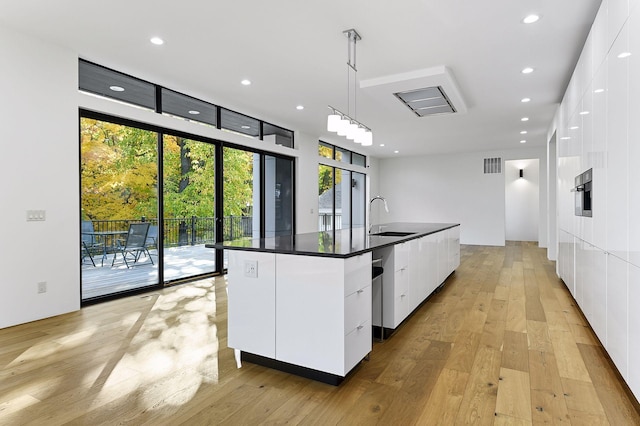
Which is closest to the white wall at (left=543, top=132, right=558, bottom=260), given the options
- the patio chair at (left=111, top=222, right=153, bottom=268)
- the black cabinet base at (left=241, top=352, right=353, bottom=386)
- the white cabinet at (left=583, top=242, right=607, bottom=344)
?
the white cabinet at (left=583, top=242, right=607, bottom=344)

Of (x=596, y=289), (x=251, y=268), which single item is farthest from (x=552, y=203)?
(x=251, y=268)

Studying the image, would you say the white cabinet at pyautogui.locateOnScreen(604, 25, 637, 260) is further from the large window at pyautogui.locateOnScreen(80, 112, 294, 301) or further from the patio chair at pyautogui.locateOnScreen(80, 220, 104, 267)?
the patio chair at pyautogui.locateOnScreen(80, 220, 104, 267)

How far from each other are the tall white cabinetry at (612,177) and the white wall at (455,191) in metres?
7.09

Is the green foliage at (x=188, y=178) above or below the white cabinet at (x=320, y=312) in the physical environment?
above

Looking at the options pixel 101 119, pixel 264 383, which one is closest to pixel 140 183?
pixel 101 119

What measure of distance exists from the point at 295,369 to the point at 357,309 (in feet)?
1.88

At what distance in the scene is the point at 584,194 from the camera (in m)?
3.33

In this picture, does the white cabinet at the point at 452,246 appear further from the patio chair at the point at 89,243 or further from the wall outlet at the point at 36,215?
the wall outlet at the point at 36,215

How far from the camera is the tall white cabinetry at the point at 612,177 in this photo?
6.69 feet

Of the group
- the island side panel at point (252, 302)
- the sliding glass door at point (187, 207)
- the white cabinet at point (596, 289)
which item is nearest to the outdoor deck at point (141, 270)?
the sliding glass door at point (187, 207)

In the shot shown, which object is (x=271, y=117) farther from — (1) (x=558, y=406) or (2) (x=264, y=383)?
(1) (x=558, y=406)

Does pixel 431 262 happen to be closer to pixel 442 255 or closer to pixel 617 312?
pixel 442 255

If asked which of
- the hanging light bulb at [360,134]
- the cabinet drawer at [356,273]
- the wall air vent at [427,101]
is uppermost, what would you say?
the wall air vent at [427,101]

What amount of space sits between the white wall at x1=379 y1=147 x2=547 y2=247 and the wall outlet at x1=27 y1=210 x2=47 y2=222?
9.73m
